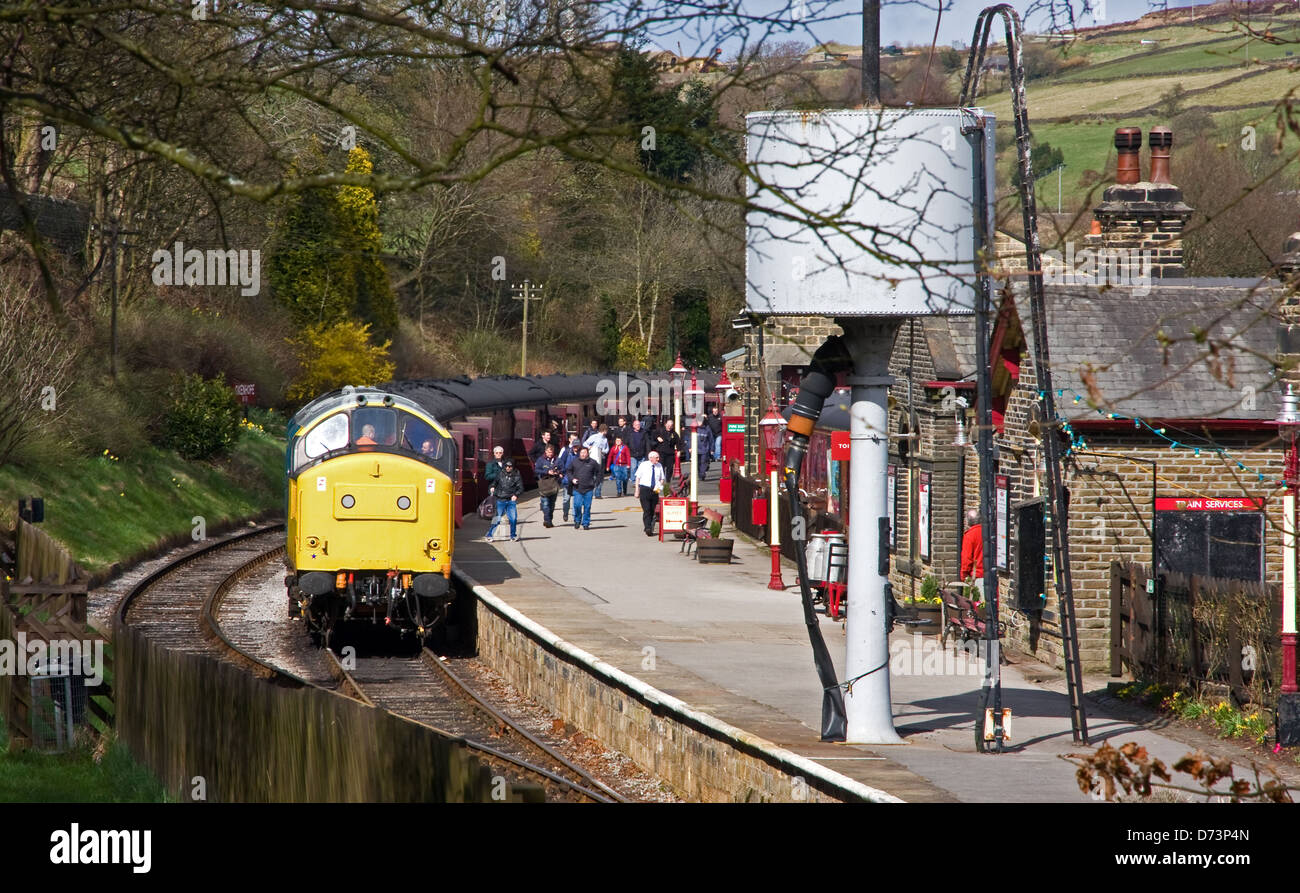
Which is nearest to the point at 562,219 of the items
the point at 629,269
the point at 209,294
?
the point at 629,269

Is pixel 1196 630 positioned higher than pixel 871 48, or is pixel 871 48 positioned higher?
pixel 871 48

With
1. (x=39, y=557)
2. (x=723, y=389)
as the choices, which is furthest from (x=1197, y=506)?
(x=723, y=389)

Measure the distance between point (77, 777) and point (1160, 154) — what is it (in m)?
17.4

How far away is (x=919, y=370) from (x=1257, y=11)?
16307mm

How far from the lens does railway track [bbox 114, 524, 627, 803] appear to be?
1363 cm

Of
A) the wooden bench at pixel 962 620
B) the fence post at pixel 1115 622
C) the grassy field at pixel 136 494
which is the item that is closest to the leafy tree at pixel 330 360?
the grassy field at pixel 136 494

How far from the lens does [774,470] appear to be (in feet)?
90.8

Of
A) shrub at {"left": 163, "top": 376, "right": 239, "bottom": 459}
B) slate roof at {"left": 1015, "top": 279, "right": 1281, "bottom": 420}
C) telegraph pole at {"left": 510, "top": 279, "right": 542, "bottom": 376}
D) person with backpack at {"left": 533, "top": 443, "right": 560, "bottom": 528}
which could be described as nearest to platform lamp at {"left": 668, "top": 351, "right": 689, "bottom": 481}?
person with backpack at {"left": 533, "top": 443, "right": 560, "bottom": 528}

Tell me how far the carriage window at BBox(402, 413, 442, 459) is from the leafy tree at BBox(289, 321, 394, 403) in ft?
95.1

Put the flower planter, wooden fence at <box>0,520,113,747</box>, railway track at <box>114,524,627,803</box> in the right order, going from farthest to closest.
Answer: the flower planter < railway track at <box>114,524,627,803</box> < wooden fence at <box>0,520,113,747</box>

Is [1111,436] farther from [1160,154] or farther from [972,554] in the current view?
[1160,154]

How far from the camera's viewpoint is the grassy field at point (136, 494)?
2733 cm

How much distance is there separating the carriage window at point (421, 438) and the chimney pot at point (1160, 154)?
1067 centimetres

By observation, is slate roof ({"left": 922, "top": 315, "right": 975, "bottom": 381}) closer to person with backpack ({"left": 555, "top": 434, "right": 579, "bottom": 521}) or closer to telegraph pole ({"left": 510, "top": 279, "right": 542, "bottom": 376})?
person with backpack ({"left": 555, "top": 434, "right": 579, "bottom": 521})
